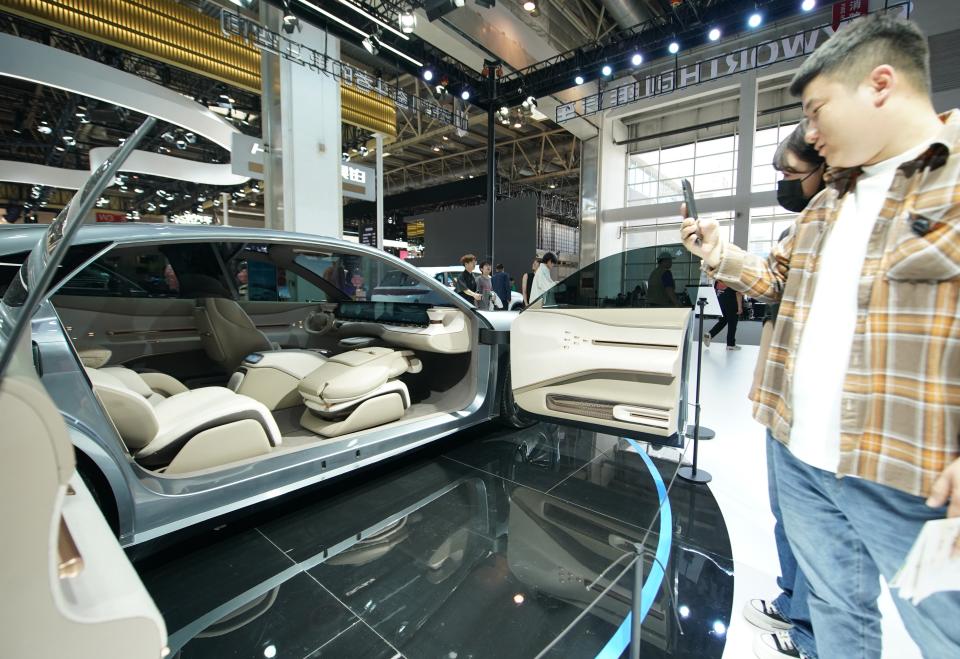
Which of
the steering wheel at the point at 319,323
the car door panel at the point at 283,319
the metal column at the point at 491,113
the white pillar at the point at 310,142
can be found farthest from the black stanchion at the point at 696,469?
the metal column at the point at 491,113

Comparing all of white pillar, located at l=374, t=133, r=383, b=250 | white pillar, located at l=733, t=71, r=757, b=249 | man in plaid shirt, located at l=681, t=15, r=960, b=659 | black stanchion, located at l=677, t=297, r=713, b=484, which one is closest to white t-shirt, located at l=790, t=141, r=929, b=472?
man in plaid shirt, located at l=681, t=15, r=960, b=659

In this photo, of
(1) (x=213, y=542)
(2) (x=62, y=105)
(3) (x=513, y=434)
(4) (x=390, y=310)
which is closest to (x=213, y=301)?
(4) (x=390, y=310)

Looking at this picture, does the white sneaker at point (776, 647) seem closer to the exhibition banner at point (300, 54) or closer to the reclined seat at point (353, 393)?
the reclined seat at point (353, 393)

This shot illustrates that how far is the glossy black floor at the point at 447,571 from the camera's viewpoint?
4.30ft

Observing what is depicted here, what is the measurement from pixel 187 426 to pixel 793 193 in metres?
2.15

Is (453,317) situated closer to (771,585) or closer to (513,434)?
(513,434)

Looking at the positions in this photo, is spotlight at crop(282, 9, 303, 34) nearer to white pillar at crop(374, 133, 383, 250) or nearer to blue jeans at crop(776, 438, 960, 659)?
white pillar at crop(374, 133, 383, 250)

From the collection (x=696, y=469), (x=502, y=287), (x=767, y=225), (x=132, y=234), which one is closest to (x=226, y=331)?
(x=132, y=234)

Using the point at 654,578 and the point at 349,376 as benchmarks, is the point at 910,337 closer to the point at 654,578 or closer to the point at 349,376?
the point at 654,578

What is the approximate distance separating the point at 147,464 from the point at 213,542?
0.41m

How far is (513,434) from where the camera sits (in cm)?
303

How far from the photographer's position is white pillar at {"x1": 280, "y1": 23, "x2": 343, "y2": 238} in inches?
225

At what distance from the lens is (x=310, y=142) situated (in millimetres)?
5898

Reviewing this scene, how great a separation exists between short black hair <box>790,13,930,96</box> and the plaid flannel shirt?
0.35 ft
